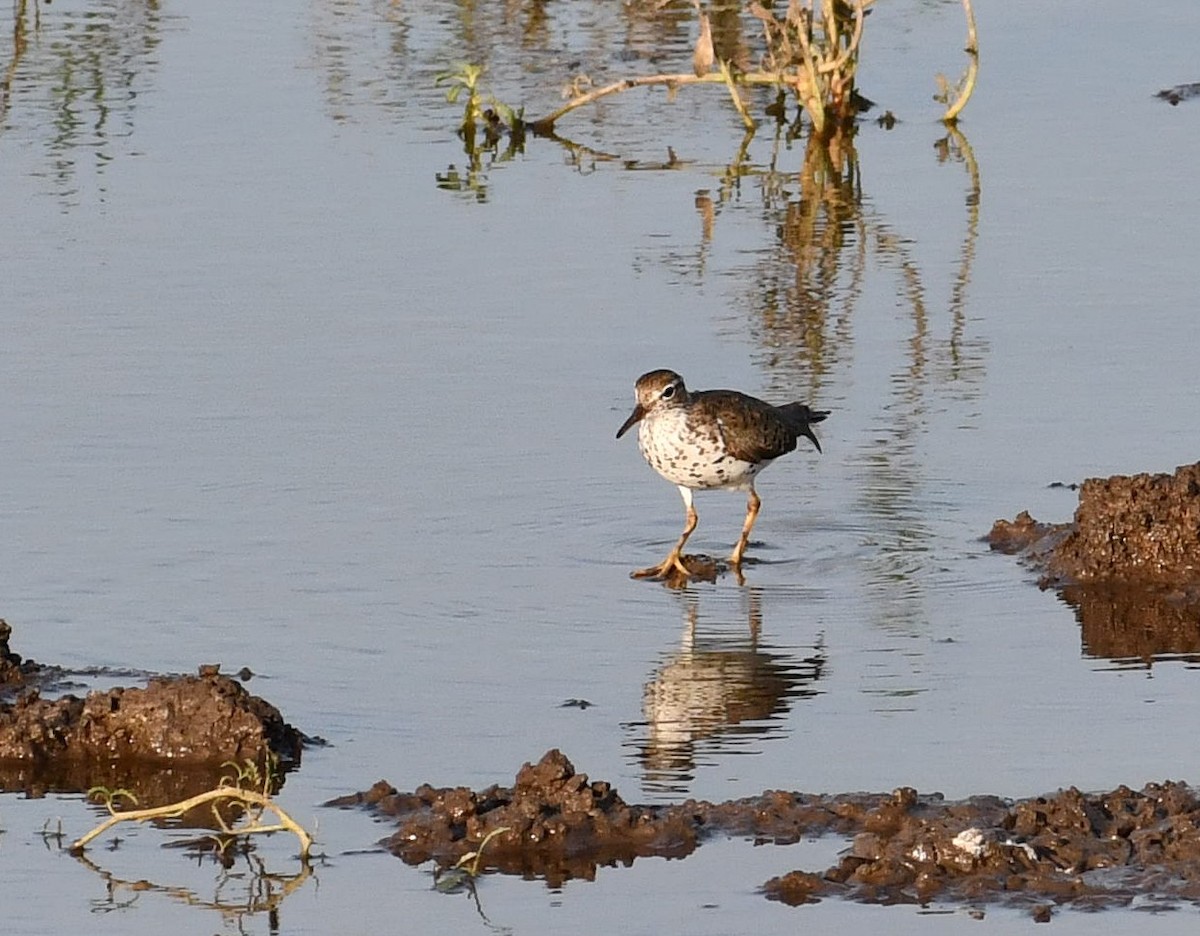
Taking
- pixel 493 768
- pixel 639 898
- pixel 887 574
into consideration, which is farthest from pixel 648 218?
pixel 639 898

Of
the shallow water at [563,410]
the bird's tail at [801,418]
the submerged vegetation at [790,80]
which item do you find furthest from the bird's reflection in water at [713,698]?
the submerged vegetation at [790,80]

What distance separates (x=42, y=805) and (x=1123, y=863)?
9.85 feet

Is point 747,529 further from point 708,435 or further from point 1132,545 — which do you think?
point 1132,545

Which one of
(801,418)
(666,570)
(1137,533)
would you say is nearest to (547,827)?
(666,570)

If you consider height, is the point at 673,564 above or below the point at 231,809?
below

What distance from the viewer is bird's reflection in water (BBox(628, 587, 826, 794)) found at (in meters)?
7.98

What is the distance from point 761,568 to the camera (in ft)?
33.8

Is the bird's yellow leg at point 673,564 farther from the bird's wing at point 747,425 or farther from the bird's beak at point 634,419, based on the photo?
the bird's beak at point 634,419

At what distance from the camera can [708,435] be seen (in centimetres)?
1069

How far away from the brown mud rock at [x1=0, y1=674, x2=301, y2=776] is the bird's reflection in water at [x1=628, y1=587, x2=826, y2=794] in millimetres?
1118

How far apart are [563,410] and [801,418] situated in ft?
4.26

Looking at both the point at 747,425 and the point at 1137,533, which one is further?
the point at 747,425

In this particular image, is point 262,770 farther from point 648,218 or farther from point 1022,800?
point 648,218

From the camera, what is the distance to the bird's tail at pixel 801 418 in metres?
11.0
